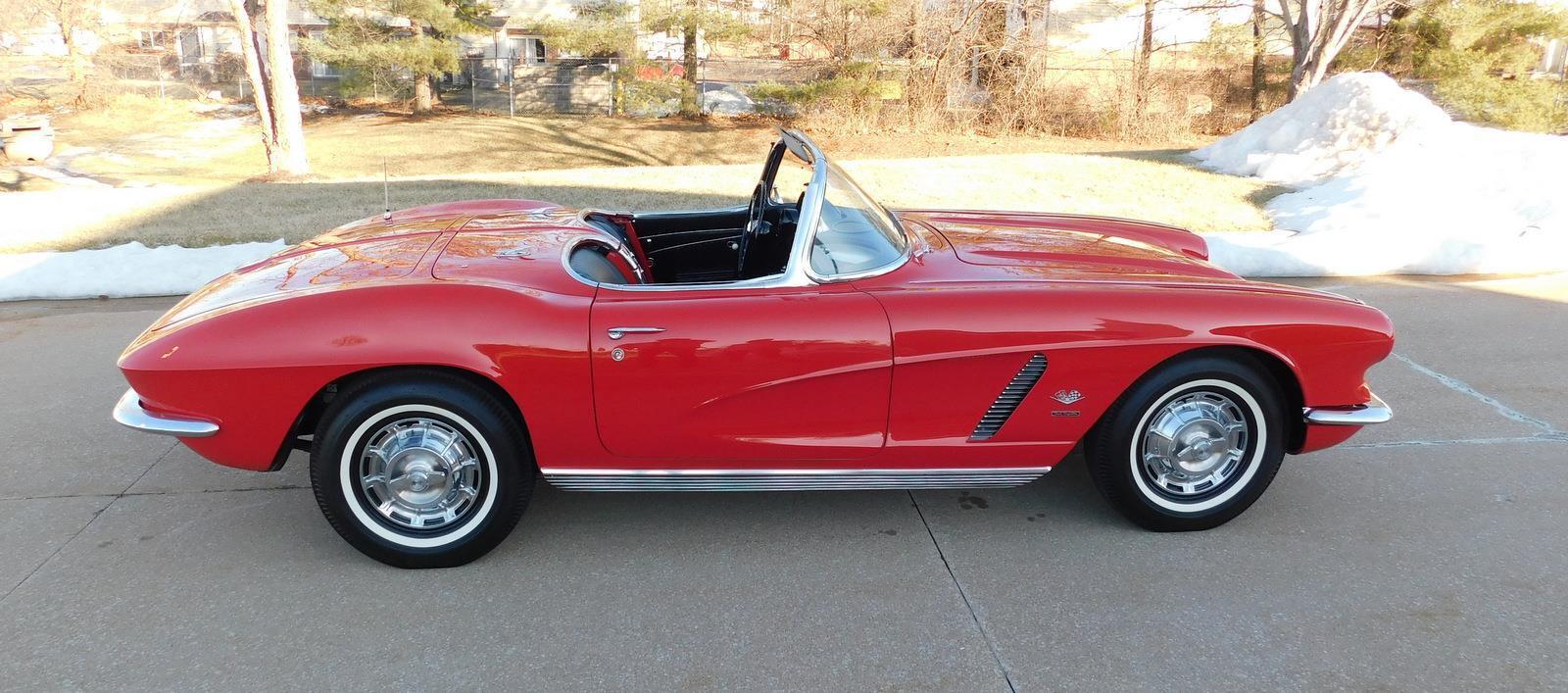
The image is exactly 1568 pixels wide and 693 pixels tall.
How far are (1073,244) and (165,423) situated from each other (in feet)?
11.0

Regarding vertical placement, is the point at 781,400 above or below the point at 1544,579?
above

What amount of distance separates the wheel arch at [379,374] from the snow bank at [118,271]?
14.0 feet

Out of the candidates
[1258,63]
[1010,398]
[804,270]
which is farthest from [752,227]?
[1258,63]

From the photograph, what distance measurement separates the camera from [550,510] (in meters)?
3.75

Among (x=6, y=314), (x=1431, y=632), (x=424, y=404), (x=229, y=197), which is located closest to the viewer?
(x=1431, y=632)

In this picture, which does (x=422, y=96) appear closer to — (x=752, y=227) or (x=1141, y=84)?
(x=1141, y=84)

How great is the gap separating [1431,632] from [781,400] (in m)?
2.06

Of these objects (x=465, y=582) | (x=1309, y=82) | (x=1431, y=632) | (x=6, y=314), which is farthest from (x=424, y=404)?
(x=1309, y=82)

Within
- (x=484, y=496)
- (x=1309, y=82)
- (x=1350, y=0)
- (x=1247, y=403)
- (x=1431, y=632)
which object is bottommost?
(x=1431, y=632)

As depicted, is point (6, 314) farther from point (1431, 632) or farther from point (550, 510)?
point (1431, 632)

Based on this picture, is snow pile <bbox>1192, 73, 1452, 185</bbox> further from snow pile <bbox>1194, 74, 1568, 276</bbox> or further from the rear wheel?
the rear wheel

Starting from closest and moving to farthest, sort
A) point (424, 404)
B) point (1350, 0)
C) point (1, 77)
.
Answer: point (424, 404), point (1350, 0), point (1, 77)

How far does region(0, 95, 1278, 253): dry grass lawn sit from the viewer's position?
30.9 ft

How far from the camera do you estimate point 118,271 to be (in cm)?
742
